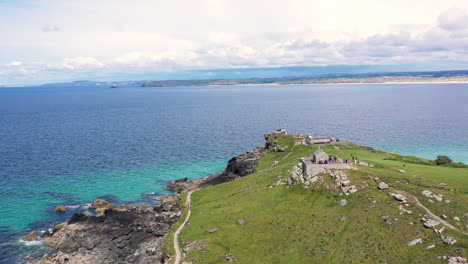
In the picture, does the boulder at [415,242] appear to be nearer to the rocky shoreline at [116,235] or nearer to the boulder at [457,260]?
the boulder at [457,260]

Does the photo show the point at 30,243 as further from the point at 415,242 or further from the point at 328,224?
the point at 415,242

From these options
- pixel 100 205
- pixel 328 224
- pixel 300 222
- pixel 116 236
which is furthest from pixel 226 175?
pixel 328 224

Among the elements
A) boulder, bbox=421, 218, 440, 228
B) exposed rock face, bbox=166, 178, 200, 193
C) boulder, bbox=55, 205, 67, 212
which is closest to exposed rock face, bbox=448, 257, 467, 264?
boulder, bbox=421, 218, 440, 228

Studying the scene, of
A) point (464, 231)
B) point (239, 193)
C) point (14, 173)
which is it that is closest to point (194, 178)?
point (239, 193)

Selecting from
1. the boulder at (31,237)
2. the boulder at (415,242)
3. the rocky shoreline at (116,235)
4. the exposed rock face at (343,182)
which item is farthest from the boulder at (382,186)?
the boulder at (31,237)

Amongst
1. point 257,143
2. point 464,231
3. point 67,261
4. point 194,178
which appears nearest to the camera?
point 464,231

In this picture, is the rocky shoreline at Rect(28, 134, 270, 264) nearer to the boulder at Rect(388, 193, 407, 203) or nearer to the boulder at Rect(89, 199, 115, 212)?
the boulder at Rect(89, 199, 115, 212)

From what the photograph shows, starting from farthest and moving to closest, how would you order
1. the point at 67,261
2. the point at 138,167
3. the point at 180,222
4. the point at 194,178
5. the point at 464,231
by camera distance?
the point at 138,167 < the point at 194,178 < the point at 180,222 < the point at 67,261 < the point at 464,231

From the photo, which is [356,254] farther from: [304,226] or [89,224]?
[89,224]
